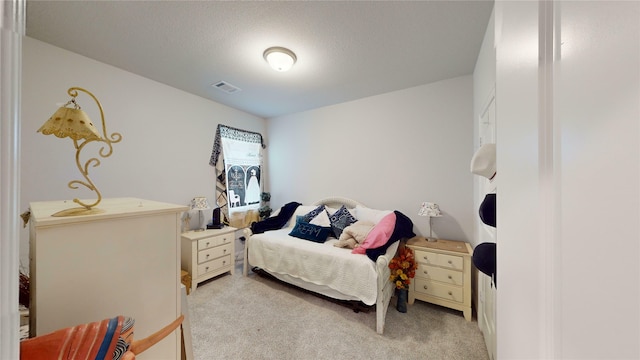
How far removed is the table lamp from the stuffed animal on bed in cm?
183

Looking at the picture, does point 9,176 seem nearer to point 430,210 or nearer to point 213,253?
point 430,210

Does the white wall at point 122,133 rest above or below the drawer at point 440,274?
above

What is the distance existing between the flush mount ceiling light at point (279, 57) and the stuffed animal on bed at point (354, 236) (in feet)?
6.01

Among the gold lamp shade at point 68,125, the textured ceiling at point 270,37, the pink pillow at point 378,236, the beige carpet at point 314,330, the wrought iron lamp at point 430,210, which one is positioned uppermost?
the textured ceiling at point 270,37

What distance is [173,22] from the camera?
5.45ft

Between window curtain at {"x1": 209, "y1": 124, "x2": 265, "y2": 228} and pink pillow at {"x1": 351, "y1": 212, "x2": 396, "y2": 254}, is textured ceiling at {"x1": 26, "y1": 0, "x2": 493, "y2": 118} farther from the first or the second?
pink pillow at {"x1": 351, "y1": 212, "x2": 396, "y2": 254}

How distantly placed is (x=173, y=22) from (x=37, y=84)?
4.55 ft

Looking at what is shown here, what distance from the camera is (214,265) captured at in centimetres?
278

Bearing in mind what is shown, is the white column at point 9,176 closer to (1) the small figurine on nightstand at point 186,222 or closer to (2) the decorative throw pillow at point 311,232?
(2) the decorative throw pillow at point 311,232

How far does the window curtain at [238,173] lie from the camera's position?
3.36 metres

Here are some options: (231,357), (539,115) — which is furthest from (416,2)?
(231,357)

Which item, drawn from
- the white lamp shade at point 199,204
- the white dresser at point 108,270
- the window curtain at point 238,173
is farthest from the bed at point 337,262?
the white dresser at point 108,270

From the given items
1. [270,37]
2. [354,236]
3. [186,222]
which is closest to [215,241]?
[186,222]

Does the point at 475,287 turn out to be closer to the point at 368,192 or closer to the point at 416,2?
the point at 368,192
